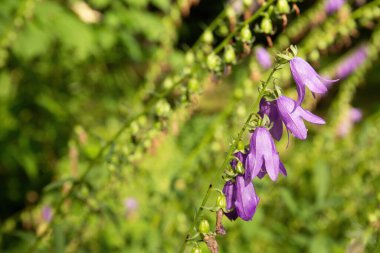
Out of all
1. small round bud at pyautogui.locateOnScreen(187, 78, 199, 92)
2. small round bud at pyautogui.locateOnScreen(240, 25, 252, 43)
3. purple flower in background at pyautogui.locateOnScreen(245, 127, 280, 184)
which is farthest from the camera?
small round bud at pyautogui.locateOnScreen(187, 78, 199, 92)

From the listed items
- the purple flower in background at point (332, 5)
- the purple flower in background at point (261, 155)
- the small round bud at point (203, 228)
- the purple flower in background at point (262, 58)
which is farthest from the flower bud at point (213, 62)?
the purple flower in background at point (332, 5)

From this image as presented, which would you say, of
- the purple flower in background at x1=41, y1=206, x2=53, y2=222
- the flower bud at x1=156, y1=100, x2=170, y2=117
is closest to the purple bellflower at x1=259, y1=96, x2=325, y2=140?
the flower bud at x1=156, y1=100, x2=170, y2=117

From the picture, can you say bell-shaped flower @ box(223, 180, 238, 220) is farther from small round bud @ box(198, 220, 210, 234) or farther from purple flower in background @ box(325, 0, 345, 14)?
purple flower in background @ box(325, 0, 345, 14)

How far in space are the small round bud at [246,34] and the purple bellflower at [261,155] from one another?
2.35 feet

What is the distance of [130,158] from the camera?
9.46ft

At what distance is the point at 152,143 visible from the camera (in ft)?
10.5

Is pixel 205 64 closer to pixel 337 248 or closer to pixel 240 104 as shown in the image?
pixel 240 104

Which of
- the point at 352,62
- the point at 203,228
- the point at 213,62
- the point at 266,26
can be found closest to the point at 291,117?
the point at 203,228

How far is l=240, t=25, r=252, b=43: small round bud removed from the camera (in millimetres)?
2370

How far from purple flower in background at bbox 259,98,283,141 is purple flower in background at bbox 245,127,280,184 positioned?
0.08m

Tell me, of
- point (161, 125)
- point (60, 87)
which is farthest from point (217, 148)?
point (60, 87)

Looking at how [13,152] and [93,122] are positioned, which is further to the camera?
[93,122]

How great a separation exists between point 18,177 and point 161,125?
317 centimetres

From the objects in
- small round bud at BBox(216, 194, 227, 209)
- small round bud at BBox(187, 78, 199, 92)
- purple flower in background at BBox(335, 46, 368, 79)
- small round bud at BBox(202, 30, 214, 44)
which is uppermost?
small round bud at BBox(202, 30, 214, 44)
